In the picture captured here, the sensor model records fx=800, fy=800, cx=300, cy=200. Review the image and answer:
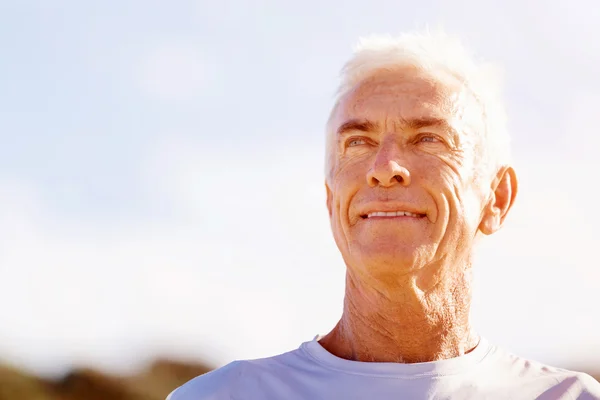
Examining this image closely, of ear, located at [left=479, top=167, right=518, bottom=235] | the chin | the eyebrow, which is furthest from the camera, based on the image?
ear, located at [left=479, top=167, right=518, bottom=235]

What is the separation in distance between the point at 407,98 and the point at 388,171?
1.21 feet

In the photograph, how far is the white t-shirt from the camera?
10.6 feet

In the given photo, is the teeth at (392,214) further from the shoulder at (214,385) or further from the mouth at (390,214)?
the shoulder at (214,385)

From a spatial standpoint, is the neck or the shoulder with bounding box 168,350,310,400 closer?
the shoulder with bounding box 168,350,310,400

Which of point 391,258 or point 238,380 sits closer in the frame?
point 391,258

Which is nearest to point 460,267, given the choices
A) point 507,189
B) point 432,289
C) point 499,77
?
point 432,289

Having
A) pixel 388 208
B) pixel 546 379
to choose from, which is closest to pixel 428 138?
pixel 388 208

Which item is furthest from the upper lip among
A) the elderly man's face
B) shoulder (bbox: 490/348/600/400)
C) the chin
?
shoulder (bbox: 490/348/600/400)

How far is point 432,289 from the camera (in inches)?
134

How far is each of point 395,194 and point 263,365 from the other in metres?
0.92

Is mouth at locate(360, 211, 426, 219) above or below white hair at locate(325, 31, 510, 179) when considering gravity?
below

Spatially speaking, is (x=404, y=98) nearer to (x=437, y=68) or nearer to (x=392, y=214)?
(x=437, y=68)

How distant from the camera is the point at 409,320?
342cm

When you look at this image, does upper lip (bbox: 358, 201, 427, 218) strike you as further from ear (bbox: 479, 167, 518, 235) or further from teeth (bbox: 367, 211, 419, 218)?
ear (bbox: 479, 167, 518, 235)
